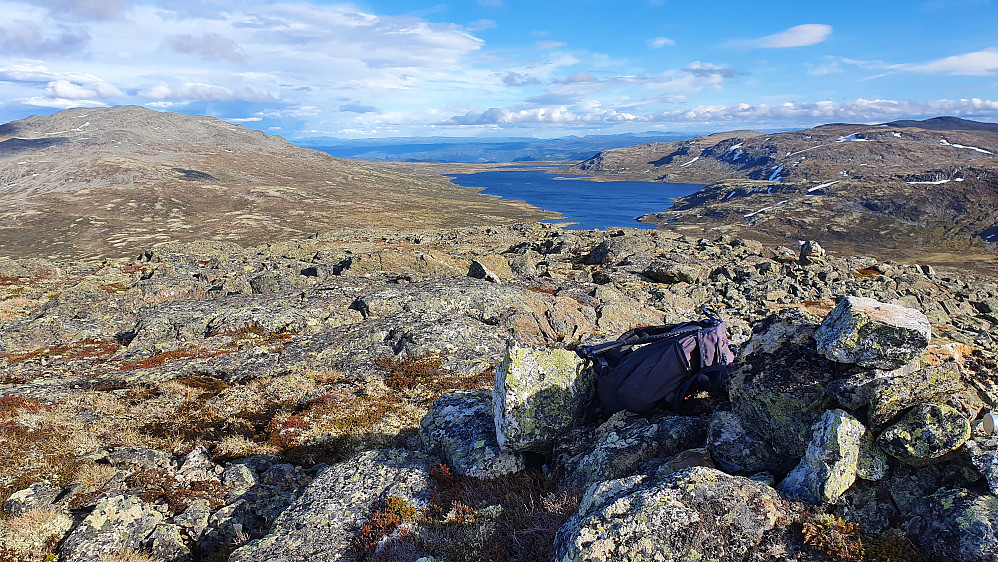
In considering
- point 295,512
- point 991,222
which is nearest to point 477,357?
point 295,512

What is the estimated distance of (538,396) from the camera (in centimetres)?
907

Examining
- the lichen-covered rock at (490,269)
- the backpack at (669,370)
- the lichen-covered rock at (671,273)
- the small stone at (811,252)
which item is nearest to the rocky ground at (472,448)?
the backpack at (669,370)

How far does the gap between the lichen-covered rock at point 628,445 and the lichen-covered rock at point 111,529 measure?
747cm

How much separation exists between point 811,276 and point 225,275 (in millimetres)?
44971

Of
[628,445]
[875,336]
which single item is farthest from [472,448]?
[875,336]

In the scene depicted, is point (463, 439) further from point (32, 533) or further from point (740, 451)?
point (32, 533)

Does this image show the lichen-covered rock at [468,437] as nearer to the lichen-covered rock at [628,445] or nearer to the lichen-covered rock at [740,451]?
the lichen-covered rock at [628,445]

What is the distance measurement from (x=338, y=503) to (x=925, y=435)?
8535mm

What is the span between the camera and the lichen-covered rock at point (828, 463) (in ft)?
18.9

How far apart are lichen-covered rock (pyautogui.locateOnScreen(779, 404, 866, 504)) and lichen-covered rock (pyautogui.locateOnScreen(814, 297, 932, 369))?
2.91 ft

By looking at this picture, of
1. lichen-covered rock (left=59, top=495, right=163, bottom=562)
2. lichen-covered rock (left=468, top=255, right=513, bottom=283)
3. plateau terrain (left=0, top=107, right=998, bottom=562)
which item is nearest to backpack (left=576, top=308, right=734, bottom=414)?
plateau terrain (left=0, top=107, right=998, bottom=562)

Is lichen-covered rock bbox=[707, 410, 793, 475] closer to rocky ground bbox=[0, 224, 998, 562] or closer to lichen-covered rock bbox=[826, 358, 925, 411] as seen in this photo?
rocky ground bbox=[0, 224, 998, 562]

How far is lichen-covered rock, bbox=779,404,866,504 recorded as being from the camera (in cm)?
577

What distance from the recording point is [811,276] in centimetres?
3909
